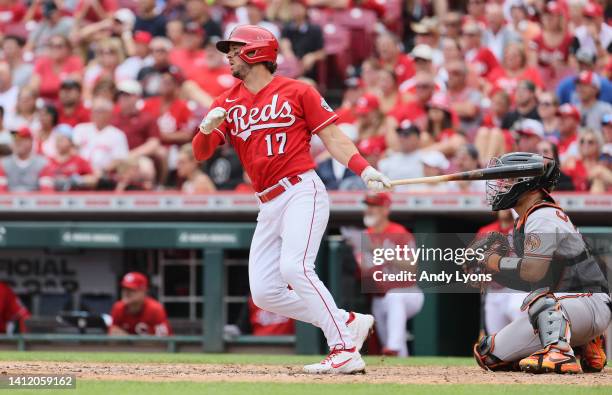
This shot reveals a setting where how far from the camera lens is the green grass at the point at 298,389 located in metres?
5.26

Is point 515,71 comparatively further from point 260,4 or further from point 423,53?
point 260,4

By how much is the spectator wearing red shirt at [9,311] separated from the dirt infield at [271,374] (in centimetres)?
356

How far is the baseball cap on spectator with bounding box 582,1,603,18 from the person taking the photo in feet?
38.7

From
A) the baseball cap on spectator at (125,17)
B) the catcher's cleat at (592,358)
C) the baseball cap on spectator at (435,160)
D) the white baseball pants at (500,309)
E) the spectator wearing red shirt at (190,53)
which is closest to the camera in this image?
the catcher's cleat at (592,358)

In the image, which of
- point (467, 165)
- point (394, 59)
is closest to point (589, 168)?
point (467, 165)

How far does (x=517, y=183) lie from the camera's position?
6.25m

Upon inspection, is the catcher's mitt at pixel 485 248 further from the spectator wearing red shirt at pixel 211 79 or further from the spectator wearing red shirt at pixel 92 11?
the spectator wearing red shirt at pixel 92 11

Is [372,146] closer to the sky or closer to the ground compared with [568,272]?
closer to the sky

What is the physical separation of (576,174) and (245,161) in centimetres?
451

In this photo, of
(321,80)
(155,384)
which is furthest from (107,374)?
(321,80)

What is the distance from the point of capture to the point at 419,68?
463 inches

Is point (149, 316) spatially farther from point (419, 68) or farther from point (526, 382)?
point (526, 382)

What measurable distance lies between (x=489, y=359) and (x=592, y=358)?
54 cm

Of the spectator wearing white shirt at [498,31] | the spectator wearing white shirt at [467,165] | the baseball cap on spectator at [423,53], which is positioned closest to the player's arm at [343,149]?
the spectator wearing white shirt at [467,165]
